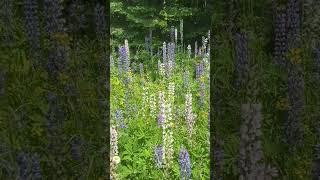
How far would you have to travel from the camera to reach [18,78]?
9.10ft

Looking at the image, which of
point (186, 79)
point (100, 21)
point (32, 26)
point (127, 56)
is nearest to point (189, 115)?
point (186, 79)

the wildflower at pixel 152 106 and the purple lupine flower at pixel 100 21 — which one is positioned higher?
the purple lupine flower at pixel 100 21

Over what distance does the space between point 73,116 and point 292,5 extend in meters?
1.03

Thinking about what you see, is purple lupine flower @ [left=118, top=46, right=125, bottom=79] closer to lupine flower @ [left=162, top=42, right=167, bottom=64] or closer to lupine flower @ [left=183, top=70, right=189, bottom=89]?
lupine flower @ [left=162, top=42, right=167, bottom=64]

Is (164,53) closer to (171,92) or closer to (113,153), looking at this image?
(171,92)

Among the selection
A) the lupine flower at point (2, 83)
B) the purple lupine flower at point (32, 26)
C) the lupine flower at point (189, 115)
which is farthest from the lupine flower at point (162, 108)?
the lupine flower at point (2, 83)

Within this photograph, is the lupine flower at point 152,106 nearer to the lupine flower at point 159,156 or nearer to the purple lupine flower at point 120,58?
the purple lupine flower at point 120,58

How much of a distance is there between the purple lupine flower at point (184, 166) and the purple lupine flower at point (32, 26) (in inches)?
29.6

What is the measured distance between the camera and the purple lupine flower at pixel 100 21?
8.46 ft

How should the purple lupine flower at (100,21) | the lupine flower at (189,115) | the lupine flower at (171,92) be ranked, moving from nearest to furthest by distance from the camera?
the purple lupine flower at (100,21)
the lupine flower at (189,115)
the lupine flower at (171,92)

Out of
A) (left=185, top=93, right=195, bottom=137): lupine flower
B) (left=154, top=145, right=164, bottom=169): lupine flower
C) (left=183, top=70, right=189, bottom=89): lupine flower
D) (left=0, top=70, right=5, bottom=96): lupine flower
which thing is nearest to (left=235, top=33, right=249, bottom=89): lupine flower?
(left=185, top=93, right=195, bottom=137): lupine flower

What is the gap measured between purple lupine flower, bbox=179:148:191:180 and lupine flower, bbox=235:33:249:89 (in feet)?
1.14

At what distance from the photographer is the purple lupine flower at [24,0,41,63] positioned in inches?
102

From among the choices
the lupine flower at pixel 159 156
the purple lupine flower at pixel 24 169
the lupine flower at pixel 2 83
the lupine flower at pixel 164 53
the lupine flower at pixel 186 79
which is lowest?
the lupine flower at pixel 159 156
